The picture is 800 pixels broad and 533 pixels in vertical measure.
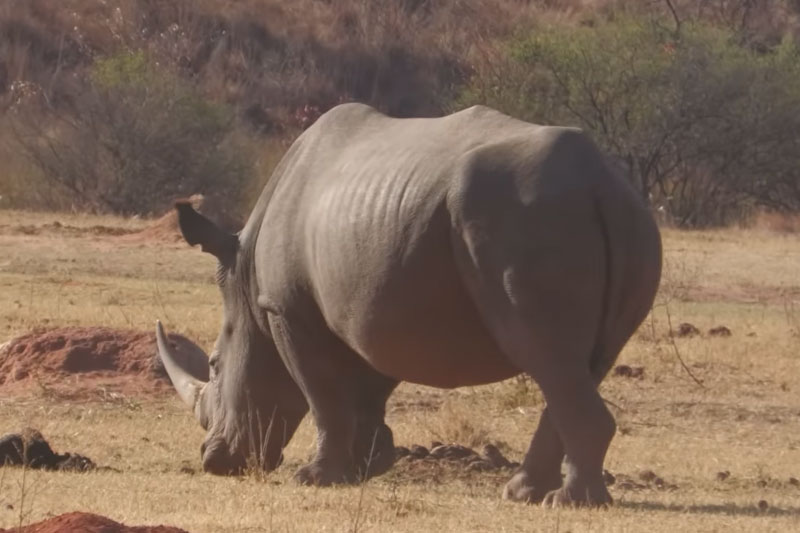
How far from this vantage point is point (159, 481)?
28.7 ft

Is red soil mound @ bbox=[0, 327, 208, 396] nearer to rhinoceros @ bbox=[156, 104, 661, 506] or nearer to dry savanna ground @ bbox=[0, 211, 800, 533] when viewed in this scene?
dry savanna ground @ bbox=[0, 211, 800, 533]

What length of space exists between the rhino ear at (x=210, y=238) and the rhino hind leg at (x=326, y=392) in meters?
0.60

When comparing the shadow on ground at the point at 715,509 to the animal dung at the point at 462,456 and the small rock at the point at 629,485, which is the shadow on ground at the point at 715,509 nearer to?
the small rock at the point at 629,485

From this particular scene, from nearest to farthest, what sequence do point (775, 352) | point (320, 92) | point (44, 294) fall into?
1. point (775, 352)
2. point (44, 294)
3. point (320, 92)

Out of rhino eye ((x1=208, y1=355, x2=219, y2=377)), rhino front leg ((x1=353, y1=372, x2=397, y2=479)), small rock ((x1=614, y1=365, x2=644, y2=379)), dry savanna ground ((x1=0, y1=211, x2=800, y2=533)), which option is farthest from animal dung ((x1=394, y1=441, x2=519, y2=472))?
small rock ((x1=614, y1=365, x2=644, y2=379))

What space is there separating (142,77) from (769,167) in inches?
436

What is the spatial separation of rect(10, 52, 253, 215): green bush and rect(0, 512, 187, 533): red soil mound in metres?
23.5

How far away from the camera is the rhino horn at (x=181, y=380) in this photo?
9.93 meters

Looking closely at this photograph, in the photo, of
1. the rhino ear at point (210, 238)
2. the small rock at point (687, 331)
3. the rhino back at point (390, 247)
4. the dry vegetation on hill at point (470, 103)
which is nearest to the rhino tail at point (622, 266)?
the rhino back at point (390, 247)

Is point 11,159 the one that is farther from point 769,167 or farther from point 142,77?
point 769,167

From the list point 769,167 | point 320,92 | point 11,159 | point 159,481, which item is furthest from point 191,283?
point 320,92

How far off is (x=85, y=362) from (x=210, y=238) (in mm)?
3380

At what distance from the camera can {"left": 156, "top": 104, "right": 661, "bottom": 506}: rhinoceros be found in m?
7.87

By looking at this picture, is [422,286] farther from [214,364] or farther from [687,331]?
Answer: [687,331]
